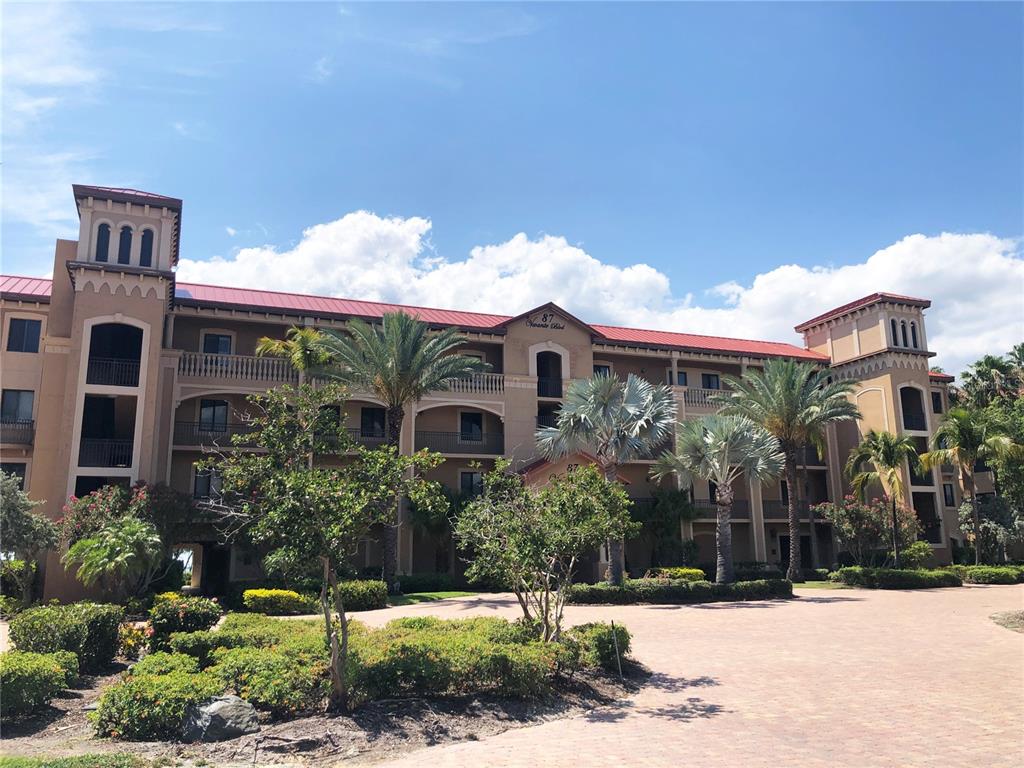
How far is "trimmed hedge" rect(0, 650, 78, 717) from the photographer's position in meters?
9.95

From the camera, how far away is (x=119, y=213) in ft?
92.5

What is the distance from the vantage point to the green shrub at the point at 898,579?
30375 mm


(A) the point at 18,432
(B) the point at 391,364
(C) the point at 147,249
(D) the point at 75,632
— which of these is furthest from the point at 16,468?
(D) the point at 75,632

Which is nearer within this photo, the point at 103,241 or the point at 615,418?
the point at 103,241

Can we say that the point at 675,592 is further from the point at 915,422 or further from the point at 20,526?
the point at 915,422

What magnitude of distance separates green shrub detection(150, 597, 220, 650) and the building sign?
24844 millimetres

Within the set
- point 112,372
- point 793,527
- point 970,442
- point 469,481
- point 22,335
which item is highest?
point 22,335

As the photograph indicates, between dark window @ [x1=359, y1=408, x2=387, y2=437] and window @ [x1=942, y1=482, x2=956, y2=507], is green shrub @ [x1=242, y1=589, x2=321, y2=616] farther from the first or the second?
window @ [x1=942, y1=482, x2=956, y2=507]

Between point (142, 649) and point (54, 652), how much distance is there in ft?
9.69

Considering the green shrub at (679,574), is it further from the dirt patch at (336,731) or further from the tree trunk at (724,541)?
the dirt patch at (336,731)

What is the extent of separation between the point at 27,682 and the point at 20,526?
11940mm

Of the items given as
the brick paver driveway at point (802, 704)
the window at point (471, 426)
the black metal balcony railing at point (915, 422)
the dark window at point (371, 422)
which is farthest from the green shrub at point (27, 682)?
the black metal balcony railing at point (915, 422)

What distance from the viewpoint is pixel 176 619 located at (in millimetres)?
14344

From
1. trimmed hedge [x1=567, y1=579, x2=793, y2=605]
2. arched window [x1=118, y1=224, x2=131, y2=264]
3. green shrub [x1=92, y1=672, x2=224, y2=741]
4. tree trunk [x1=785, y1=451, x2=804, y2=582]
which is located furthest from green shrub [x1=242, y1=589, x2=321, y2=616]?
tree trunk [x1=785, y1=451, x2=804, y2=582]
